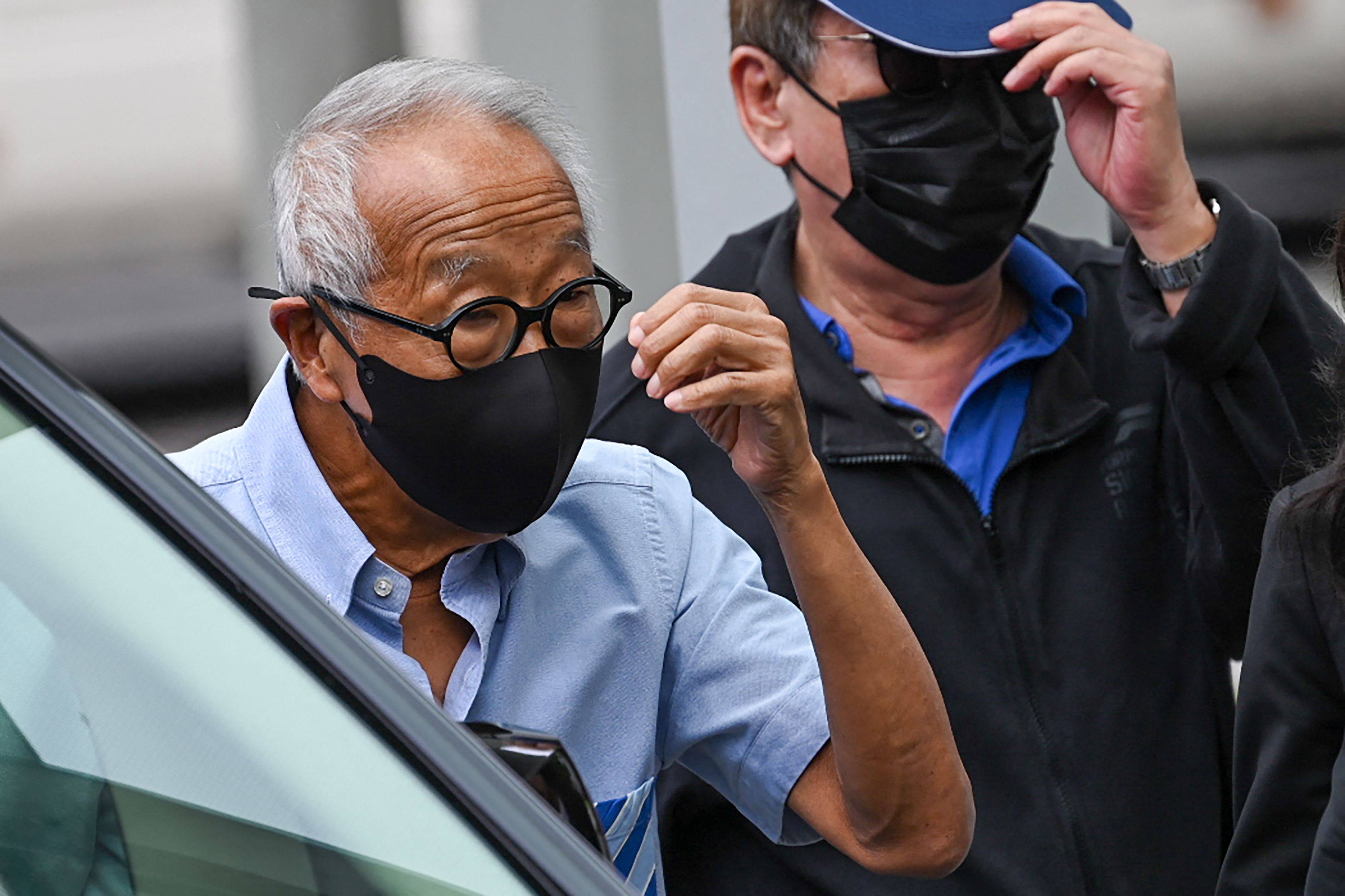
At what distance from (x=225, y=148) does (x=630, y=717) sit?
3794 mm

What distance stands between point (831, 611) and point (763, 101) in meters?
1.17

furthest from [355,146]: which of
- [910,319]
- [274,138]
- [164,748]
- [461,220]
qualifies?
[274,138]

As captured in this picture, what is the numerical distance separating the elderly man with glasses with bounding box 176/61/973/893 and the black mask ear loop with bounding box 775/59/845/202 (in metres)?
0.73

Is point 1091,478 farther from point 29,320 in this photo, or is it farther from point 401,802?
point 29,320

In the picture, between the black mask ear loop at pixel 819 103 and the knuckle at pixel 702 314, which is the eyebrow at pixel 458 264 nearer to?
the knuckle at pixel 702 314

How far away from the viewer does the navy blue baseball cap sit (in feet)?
7.65

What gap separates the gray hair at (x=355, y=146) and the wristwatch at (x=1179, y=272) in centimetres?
95

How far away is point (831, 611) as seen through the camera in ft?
5.55

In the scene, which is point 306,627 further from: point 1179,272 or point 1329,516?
point 1179,272

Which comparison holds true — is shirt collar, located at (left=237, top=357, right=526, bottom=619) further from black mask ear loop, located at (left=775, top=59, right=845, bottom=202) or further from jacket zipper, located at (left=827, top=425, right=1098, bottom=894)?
black mask ear loop, located at (left=775, top=59, right=845, bottom=202)

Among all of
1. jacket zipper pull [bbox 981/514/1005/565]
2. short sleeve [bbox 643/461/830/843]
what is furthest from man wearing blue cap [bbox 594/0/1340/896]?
short sleeve [bbox 643/461/830/843]

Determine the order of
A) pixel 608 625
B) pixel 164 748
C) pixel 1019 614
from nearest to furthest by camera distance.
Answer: pixel 164 748, pixel 608 625, pixel 1019 614

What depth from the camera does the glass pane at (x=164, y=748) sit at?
105 centimetres

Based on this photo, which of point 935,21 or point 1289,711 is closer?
point 1289,711
